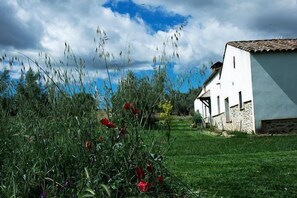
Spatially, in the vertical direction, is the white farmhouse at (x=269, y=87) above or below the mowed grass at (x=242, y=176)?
above

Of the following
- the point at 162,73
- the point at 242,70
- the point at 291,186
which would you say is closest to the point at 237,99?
the point at 242,70

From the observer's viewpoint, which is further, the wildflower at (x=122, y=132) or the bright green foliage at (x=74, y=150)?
the wildflower at (x=122, y=132)

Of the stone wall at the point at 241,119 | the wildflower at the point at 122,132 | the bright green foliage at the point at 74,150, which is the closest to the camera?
the bright green foliage at the point at 74,150

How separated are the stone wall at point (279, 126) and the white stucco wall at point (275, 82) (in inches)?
16.1

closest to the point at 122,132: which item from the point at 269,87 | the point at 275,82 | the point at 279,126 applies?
the point at 279,126

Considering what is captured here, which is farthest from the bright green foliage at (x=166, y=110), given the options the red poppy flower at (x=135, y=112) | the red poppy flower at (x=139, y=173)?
the red poppy flower at (x=139, y=173)

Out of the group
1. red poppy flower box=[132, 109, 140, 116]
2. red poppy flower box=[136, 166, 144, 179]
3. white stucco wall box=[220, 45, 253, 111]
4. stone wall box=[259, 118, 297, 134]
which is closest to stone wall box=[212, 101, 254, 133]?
white stucco wall box=[220, 45, 253, 111]

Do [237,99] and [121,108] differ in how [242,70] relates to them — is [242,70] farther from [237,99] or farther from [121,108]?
[121,108]

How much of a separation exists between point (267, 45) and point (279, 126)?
12.3 ft

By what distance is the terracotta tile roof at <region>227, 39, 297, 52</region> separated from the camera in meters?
17.3

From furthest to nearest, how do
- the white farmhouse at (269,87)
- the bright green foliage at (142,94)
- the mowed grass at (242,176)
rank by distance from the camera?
the white farmhouse at (269,87) < the mowed grass at (242,176) < the bright green foliage at (142,94)

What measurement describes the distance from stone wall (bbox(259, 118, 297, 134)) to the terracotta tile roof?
116 inches

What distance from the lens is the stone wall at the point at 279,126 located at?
16.8 meters

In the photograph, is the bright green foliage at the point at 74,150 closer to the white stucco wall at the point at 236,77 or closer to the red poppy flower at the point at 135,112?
the red poppy flower at the point at 135,112
